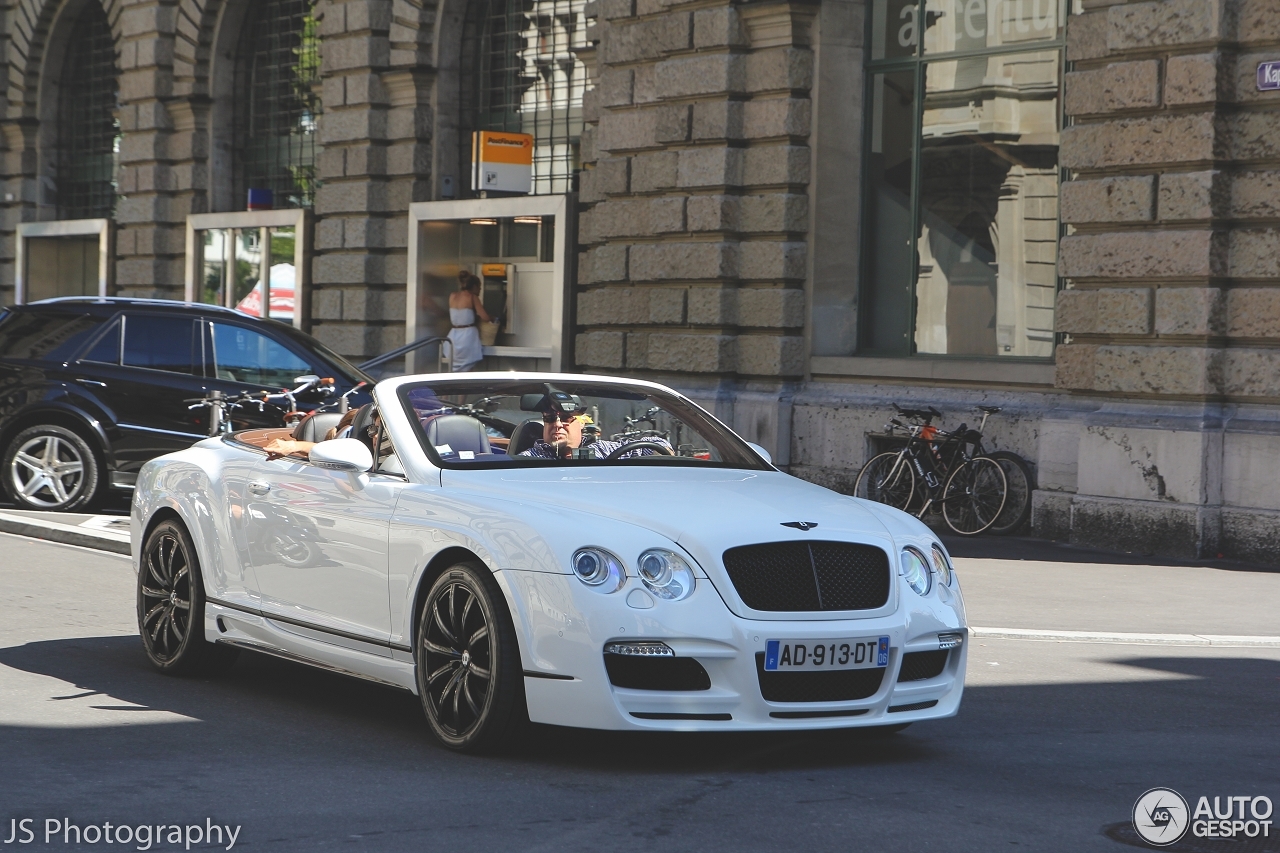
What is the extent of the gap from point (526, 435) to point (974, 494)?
28.8 ft

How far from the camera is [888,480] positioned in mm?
15727

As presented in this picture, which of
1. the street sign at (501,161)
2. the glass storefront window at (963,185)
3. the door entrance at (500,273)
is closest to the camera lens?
the glass storefront window at (963,185)

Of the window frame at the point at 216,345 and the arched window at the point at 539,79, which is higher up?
the arched window at the point at 539,79

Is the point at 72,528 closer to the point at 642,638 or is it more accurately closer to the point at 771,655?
the point at 642,638

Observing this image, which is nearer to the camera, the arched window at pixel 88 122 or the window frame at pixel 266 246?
the window frame at pixel 266 246

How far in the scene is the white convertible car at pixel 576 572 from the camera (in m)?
5.68

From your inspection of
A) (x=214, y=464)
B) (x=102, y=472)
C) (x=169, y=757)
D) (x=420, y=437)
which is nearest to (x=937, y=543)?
(x=420, y=437)

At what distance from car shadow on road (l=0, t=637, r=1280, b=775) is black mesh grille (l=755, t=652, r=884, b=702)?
0.33m

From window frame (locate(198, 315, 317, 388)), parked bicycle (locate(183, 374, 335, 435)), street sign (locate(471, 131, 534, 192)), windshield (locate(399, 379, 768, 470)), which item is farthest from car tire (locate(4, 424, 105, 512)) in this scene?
windshield (locate(399, 379, 768, 470))

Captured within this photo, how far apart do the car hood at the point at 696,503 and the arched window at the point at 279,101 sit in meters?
19.3

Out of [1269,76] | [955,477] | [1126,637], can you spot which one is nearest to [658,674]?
[1126,637]

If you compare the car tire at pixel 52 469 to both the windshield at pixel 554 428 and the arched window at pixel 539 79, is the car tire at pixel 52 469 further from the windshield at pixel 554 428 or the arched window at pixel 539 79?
the windshield at pixel 554 428

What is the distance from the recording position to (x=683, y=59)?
17469mm

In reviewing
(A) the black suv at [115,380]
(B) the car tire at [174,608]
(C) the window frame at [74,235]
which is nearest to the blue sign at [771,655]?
(B) the car tire at [174,608]
